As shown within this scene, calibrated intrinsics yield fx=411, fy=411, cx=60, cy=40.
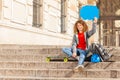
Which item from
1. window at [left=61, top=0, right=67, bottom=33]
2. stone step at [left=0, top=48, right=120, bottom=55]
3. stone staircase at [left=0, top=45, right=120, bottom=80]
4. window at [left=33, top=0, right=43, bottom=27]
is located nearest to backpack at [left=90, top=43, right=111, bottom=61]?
stone staircase at [left=0, top=45, right=120, bottom=80]

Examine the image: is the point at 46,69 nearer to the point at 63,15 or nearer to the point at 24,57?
the point at 24,57

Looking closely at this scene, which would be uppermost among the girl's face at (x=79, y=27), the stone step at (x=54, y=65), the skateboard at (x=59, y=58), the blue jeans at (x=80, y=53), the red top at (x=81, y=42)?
the girl's face at (x=79, y=27)

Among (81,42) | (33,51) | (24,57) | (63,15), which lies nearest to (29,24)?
(63,15)

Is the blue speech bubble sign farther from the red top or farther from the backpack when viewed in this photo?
the backpack

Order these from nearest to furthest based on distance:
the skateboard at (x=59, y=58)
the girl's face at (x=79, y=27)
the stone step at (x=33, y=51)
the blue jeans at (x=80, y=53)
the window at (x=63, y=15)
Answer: the blue jeans at (x=80, y=53) < the girl's face at (x=79, y=27) < the skateboard at (x=59, y=58) < the stone step at (x=33, y=51) < the window at (x=63, y=15)

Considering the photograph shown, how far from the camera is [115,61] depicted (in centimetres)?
903

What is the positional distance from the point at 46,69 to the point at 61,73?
35cm

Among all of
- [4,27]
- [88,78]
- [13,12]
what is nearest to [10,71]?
[88,78]

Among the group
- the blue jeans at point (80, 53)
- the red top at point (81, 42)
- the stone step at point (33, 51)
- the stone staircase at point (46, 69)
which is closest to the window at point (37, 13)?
the stone step at point (33, 51)

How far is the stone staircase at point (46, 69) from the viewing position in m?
8.22

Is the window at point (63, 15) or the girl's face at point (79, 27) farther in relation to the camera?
the window at point (63, 15)

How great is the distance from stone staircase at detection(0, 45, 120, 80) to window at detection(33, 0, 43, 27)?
→ 7985 mm

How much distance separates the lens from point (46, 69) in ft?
28.1

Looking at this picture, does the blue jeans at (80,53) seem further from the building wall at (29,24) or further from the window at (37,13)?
the window at (37,13)
